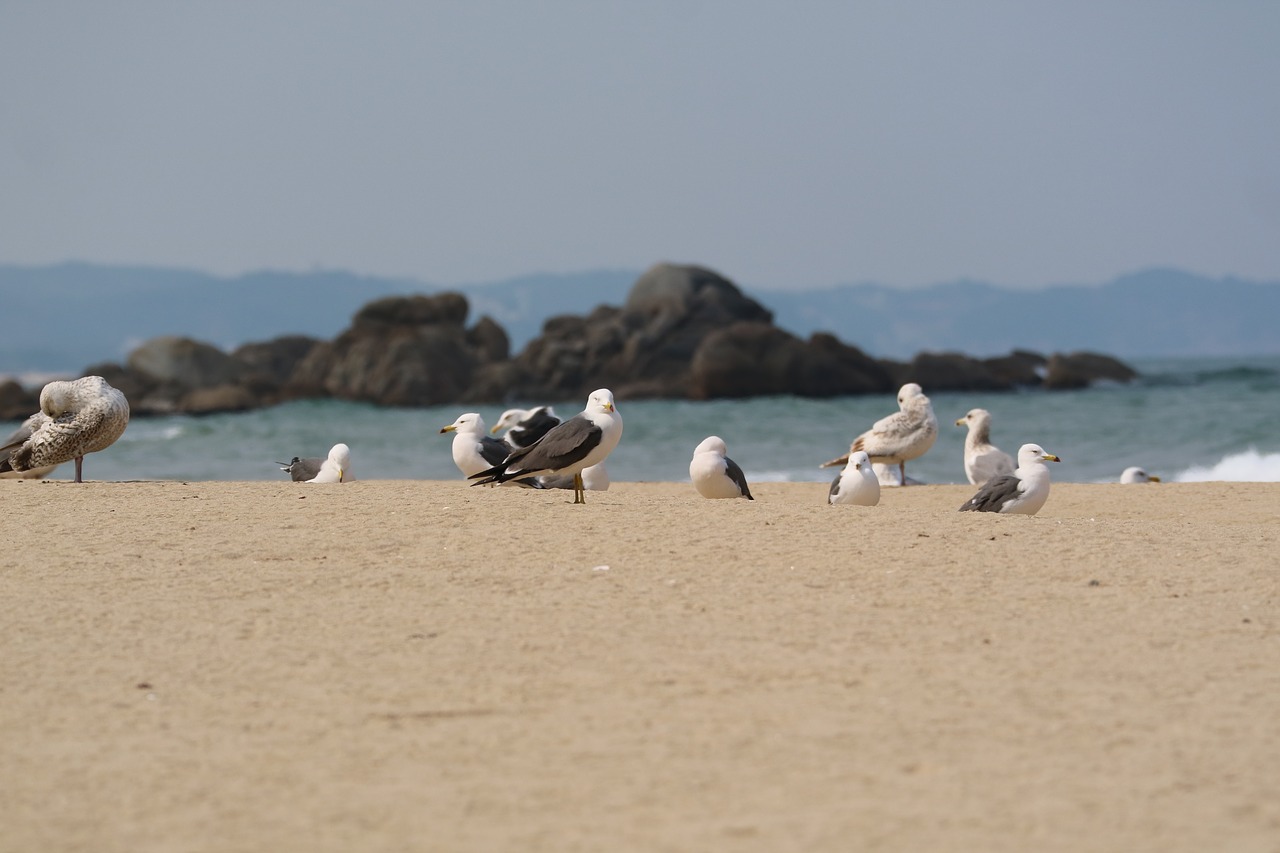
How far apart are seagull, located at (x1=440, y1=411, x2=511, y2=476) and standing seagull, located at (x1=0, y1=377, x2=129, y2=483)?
217 cm

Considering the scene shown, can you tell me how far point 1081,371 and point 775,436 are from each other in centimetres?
3019

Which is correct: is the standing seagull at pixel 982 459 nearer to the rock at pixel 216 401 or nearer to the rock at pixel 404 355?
the rock at pixel 404 355

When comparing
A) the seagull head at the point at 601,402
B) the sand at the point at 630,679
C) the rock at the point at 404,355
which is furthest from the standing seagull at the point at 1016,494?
the rock at the point at 404,355

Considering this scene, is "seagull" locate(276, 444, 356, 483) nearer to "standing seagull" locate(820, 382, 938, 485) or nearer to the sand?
the sand

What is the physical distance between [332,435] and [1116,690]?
30984 millimetres

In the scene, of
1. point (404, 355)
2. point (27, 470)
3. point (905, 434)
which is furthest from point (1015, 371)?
point (27, 470)

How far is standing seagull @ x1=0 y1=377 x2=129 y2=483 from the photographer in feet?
31.3

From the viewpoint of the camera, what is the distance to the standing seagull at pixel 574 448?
7.97 metres

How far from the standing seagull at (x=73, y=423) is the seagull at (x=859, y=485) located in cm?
474

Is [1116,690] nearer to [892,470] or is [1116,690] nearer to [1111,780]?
[1111,780]

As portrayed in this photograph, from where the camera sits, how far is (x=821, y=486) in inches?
531

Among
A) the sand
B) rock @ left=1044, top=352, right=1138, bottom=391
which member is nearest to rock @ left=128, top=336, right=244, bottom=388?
rock @ left=1044, top=352, right=1138, bottom=391

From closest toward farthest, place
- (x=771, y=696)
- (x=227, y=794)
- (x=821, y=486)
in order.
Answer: (x=227, y=794) < (x=771, y=696) < (x=821, y=486)

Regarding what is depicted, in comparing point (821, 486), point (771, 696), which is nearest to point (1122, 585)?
point (771, 696)
